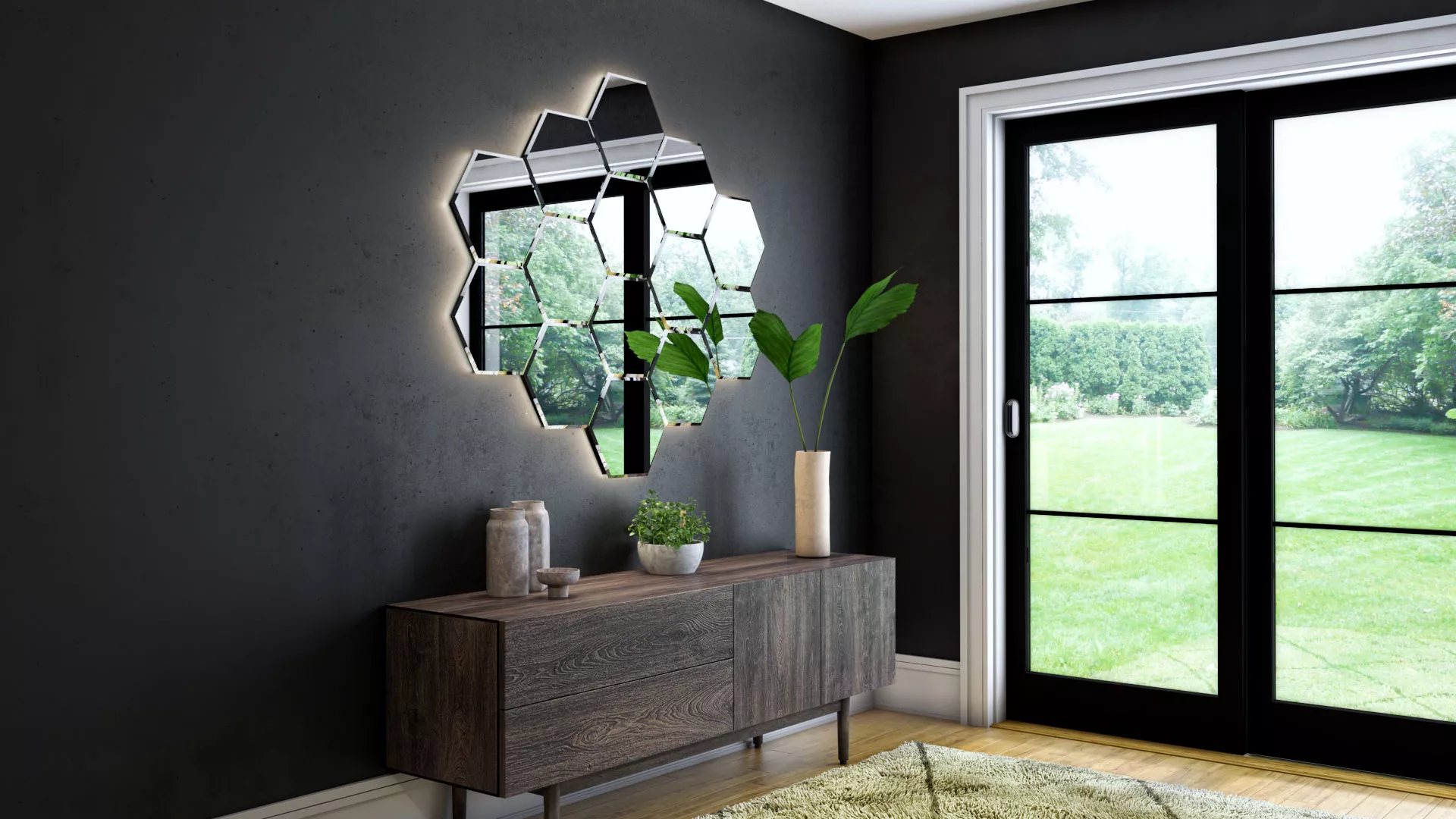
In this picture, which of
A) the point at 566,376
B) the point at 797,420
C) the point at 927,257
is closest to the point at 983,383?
the point at 927,257

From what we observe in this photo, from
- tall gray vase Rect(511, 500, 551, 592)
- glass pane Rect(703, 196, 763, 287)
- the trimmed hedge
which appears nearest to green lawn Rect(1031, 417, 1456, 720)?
the trimmed hedge

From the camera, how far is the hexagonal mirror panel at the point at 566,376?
3.33 metres

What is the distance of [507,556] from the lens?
3037mm

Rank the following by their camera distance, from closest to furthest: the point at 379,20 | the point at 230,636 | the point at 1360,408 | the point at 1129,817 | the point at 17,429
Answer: the point at 17,429, the point at 230,636, the point at 379,20, the point at 1129,817, the point at 1360,408

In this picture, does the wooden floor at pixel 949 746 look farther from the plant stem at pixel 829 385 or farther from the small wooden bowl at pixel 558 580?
the plant stem at pixel 829 385

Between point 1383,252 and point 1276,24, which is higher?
point 1276,24

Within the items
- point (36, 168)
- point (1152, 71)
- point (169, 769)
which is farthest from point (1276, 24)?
point (169, 769)

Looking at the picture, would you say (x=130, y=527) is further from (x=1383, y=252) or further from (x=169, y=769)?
(x=1383, y=252)

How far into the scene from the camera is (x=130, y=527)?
2.47 meters

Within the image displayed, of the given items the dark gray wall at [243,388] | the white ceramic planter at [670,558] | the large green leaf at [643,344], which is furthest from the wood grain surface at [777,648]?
the large green leaf at [643,344]

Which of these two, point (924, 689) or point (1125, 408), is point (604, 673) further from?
point (1125, 408)

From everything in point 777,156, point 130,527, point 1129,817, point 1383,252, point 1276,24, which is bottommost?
point 1129,817

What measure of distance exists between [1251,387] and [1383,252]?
22.3 inches

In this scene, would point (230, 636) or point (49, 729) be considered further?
point (230, 636)
